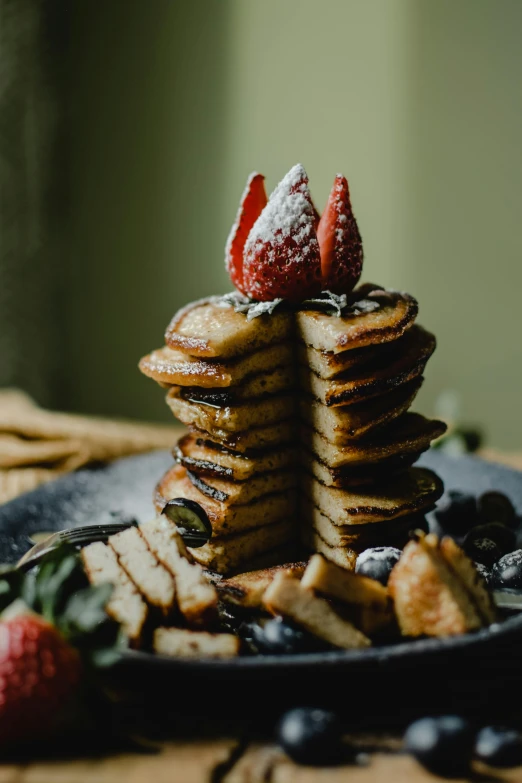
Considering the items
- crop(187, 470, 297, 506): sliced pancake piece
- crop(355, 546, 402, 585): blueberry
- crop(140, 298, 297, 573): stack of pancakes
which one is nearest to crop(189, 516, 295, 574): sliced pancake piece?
crop(140, 298, 297, 573): stack of pancakes

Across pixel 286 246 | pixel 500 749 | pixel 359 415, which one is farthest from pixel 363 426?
pixel 500 749

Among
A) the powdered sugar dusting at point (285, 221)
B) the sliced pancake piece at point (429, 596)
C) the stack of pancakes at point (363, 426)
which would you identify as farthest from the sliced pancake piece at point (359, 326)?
the sliced pancake piece at point (429, 596)

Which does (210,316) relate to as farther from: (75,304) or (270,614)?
(75,304)

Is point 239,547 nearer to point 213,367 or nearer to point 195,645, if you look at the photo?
point 213,367

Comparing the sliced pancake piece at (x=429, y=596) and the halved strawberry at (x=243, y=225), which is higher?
the halved strawberry at (x=243, y=225)

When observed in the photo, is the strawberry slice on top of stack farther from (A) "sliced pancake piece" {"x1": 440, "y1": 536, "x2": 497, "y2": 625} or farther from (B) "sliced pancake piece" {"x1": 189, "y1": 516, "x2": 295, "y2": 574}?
(A) "sliced pancake piece" {"x1": 440, "y1": 536, "x2": 497, "y2": 625}

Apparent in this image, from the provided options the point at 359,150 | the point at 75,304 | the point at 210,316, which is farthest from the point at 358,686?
the point at 75,304

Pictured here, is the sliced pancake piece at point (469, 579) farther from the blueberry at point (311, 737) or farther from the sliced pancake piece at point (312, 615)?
the blueberry at point (311, 737)
